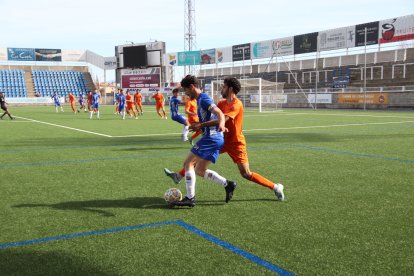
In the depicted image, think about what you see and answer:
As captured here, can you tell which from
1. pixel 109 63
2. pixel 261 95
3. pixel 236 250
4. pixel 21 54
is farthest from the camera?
pixel 109 63

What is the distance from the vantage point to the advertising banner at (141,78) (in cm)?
5434

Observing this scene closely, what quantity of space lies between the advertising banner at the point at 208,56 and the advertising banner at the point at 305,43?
1629 centimetres

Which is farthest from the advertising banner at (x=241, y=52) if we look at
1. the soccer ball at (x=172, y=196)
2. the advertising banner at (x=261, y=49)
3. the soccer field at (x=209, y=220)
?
the soccer ball at (x=172, y=196)

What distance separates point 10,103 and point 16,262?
193 feet

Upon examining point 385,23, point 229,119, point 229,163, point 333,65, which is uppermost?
point 385,23

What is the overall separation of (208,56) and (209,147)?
210 ft

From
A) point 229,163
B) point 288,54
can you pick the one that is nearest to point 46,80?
point 288,54

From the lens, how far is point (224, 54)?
64.9 metres

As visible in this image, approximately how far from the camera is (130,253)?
140 inches

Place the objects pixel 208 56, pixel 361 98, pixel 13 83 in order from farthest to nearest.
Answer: pixel 208 56
pixel 13 83
pixel 361 98

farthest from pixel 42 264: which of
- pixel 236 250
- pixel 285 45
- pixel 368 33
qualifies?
pixel 285 45

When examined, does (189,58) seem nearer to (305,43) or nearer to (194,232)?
(305,43)

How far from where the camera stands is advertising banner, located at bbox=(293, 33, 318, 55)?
172 ft

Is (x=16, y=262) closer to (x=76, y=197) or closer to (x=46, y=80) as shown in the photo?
(x=76, y=197)
